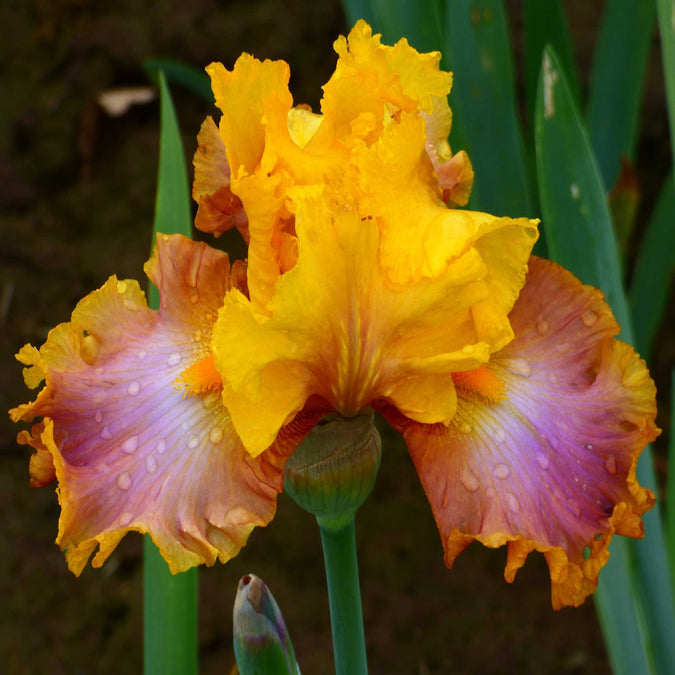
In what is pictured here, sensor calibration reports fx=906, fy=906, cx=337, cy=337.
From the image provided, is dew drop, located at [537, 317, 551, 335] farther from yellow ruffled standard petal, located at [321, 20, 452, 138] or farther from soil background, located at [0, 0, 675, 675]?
soil background, located at [0, 0, 675, 675]

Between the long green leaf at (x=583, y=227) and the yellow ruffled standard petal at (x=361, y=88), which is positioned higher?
the yellow ruffled standard petal at (x=361, y=88)

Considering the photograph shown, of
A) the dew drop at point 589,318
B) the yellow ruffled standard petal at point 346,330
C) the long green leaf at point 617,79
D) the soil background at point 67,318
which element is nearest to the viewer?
the yellow ruffled standard petal at point 346,330

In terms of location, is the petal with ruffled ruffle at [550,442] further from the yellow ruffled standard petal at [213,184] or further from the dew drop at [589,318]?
the yellow ruffled standard petal at [213,184]

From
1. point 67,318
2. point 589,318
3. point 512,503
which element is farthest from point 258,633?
point 67,318

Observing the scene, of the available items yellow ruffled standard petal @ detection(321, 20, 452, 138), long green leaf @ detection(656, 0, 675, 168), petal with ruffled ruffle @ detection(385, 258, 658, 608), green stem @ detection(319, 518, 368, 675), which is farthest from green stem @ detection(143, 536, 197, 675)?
long green leaf @ detection(656, 0, 675, 168)

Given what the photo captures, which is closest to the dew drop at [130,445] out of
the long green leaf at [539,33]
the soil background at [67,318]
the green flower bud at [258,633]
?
the green flower bud at [258,633]

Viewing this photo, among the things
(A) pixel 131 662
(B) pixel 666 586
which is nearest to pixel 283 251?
(B) pixel 666 586

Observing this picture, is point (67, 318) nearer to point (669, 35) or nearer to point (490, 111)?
point (490, 111)
